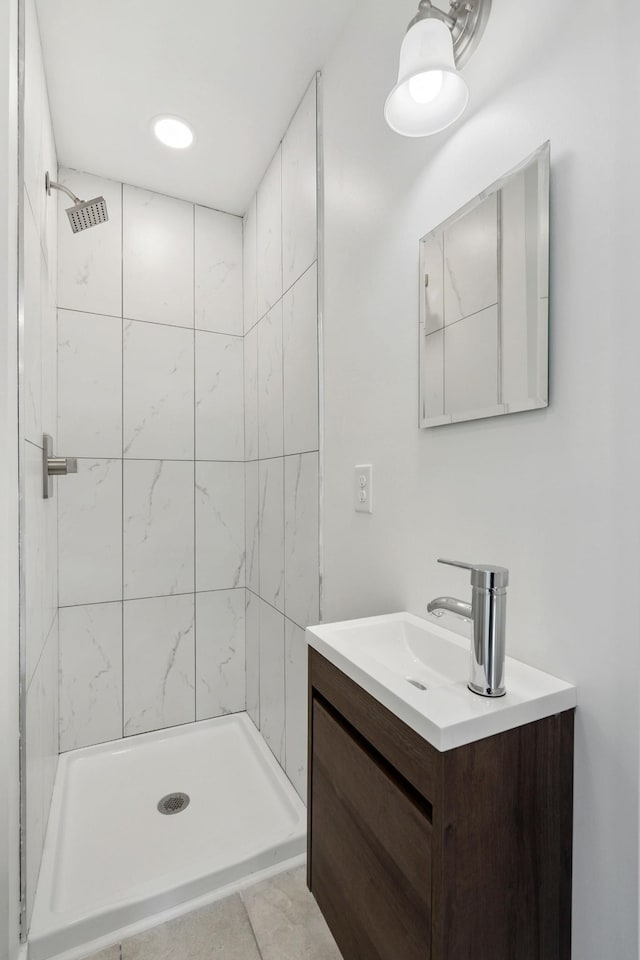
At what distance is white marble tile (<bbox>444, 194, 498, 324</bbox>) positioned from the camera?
80cm

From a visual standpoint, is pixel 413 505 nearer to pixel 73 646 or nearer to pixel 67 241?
pixel 73 646

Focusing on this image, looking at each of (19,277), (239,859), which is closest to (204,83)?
(19,277)

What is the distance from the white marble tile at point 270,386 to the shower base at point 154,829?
127cm

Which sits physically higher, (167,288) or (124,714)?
(167,288)

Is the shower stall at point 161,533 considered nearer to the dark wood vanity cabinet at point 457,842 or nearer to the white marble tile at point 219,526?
the white marble tile at point 219,526

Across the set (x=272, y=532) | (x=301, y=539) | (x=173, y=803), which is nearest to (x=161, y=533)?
(x=272, y=532)

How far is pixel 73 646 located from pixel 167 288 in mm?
1613

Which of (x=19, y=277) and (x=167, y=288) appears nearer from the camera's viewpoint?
(x=19, y=277)

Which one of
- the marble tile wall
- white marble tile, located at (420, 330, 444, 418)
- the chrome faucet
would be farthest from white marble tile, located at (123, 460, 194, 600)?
the chrome faucet

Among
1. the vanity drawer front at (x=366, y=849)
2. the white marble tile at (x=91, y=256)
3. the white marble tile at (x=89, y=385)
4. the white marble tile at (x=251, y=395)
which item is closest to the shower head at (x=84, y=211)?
the white marble tile at (x=91, y=256)

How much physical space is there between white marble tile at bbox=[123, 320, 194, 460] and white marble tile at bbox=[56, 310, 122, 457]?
1.7 inches

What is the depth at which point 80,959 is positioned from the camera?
3.66 feet

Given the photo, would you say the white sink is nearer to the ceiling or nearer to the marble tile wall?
the marble tile wall

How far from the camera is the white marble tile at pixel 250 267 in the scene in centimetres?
209
